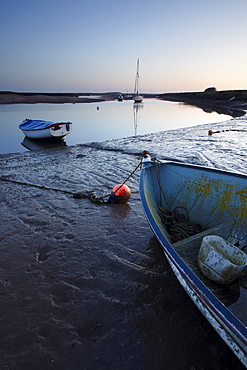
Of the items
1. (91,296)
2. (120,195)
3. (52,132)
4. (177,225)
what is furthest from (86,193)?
(52,132)

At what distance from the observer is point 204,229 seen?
4254 mm

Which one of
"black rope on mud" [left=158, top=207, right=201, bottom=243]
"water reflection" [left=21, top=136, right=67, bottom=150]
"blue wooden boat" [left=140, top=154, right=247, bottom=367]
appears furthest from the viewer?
"water reflection" [left=21, top=136, right=67, bottom=150]

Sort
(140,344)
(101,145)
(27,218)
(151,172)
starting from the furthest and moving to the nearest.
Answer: (101,145)
(27,218)
(151,172)
(140,344)

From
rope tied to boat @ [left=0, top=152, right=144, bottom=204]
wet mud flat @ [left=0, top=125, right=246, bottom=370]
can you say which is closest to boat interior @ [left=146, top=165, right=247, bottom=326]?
wet mud flat @ [left=0, top=125, right=246, bottom=370]

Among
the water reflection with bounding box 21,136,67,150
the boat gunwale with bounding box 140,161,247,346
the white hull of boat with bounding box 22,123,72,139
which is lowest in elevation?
the water reflection with bounding box 21,136,67,150

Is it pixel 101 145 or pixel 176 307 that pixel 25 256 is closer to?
pixel 176 307

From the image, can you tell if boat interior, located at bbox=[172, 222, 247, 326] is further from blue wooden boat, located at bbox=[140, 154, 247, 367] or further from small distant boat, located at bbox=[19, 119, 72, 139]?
small distant boat, located at bbox=[19, 119, 72, 139]

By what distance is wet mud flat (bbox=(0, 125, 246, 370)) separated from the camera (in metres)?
2.49

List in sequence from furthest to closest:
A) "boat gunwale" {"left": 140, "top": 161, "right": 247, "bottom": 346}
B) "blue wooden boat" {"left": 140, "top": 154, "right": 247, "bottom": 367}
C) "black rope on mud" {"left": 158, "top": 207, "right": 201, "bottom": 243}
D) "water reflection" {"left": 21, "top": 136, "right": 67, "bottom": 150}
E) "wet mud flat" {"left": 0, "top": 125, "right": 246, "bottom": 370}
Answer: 1. "water reflection" {"left": 21, "top": 136, "right": 67, "bottom": 150}
2. "black rope on mud" {"left": 158, "top": 207, "right": 201, "bottom": 243}
3. "wet mud flat" {"left": 0, "top": 125, "right": 246, "bottom": 370}
4. "blue wooden boat" {"left": 140, "top": 154, "right": 247, "bottom": 367}
5. "boat gunwale" {"left": 140, "top": 161, "right": 247, "bottom": 346}

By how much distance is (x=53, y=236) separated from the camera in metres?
4.63

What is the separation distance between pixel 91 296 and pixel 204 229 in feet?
7.91

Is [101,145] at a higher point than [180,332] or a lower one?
lower

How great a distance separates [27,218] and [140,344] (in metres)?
3.90

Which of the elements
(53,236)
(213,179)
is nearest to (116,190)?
(53,236)
